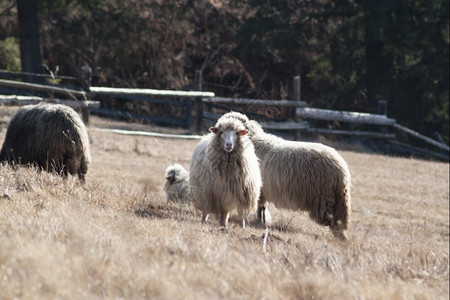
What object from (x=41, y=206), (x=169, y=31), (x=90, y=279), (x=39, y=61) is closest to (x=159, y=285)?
(x=90, y=279)

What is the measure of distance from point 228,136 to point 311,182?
1421 mm

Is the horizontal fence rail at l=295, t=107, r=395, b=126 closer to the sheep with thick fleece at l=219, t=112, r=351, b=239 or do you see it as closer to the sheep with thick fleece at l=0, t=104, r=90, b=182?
the sheep with thick fleece at l=219, t=112, r=351, b=239

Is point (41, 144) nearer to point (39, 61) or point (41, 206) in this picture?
point (41, 206)

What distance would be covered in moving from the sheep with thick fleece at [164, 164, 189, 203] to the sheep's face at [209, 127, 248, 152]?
6.43ft

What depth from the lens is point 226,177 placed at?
811 centimetres

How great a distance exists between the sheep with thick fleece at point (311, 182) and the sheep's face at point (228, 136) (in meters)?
0.24

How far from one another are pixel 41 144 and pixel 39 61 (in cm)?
1300

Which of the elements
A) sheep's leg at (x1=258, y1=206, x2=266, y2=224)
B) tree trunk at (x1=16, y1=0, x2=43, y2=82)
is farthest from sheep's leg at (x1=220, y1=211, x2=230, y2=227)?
tree trunk at (x1=16, y1=0, x2=43, y2=82)

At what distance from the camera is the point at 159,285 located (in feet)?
13.3

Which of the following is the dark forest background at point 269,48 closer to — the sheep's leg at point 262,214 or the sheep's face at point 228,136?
the sheep's leg at point 262,214

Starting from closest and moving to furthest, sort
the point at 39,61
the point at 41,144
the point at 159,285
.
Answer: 1. the point at 159,285
2. the point at 41,144
3. the point at 39,61

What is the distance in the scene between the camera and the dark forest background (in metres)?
21.8

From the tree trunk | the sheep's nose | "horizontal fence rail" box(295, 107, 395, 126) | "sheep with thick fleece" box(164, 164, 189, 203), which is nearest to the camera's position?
the sheep's nose

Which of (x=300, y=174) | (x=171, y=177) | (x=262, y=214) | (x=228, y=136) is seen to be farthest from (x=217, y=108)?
(x=228, y=136)
